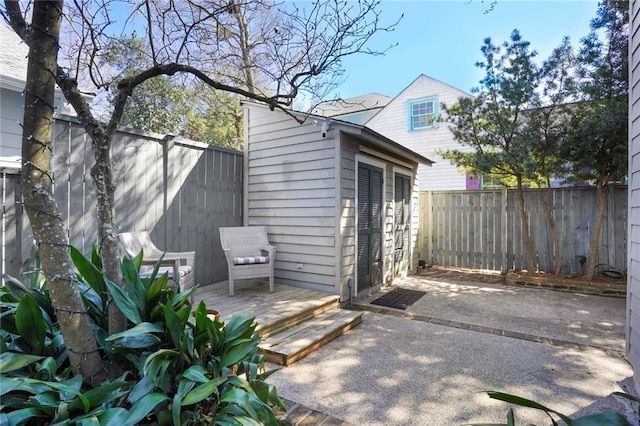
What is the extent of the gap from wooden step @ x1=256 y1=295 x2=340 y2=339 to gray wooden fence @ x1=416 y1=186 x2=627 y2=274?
4.15 m

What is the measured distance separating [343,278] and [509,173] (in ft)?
13.0

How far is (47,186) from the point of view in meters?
1.41

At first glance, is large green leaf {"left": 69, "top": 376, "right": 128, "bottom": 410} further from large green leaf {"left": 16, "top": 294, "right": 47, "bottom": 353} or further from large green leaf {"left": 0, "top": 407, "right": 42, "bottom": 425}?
large green leaf {"left": 16, "top": 294, "right": 47, "bottom": 353}

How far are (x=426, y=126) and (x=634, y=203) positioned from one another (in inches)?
333

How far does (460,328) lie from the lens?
375cm

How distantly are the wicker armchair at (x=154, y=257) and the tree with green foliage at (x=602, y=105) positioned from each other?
6.17 m

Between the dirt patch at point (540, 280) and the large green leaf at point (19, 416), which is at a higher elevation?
the large green leaf at point (19, 416)

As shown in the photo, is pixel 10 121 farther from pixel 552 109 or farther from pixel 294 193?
pixel 552 109

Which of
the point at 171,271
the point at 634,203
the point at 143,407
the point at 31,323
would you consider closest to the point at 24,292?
the point at 31,323

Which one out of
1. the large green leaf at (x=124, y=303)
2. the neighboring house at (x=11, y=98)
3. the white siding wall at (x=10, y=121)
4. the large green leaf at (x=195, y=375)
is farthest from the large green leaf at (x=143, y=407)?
the white siding wall at (x=10, y=121)

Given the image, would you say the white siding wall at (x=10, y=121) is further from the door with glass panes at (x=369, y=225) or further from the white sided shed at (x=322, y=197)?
the door with glass panes at (x=369, y=225)

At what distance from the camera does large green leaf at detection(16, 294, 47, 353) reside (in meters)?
1.43

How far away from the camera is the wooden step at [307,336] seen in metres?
2.86

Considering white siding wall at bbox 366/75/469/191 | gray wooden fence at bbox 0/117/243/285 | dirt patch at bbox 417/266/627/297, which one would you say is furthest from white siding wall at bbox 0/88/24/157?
white siding wall at bbox 366/75/469/191
